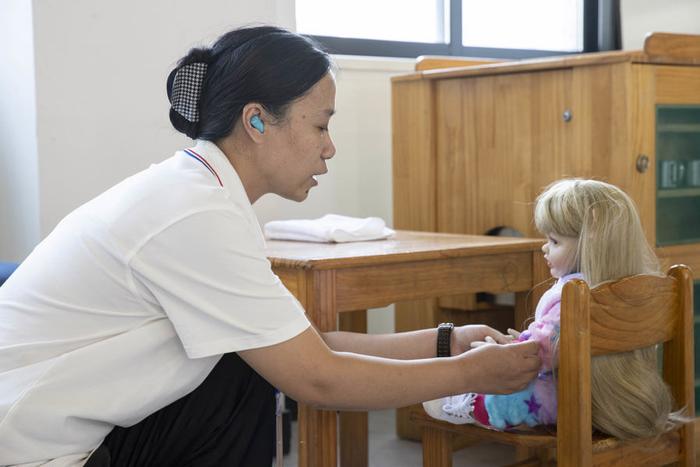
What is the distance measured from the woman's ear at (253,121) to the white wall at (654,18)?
312cm

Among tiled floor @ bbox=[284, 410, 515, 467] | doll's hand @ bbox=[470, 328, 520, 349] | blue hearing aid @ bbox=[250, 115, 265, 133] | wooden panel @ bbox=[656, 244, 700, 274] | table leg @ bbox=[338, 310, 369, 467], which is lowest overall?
tiled floor @ bbox=[284, 410, 515, 467]

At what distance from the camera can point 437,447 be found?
2072mm

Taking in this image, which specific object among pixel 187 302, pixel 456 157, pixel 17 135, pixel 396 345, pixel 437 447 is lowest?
pixel 437 447

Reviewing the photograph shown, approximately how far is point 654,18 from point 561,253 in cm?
284

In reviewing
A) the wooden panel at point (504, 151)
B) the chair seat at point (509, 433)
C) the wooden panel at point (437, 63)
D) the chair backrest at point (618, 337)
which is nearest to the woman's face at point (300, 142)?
the chair backrest at point (618, 337)

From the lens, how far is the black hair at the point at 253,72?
159cm

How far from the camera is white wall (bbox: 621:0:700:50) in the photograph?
4414 millimetres

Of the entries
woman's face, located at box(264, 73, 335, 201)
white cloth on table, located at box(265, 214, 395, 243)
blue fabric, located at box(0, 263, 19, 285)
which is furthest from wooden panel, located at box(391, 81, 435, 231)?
woman's face, located at box(264, 73, 335, 201)

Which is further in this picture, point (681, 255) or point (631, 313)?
point (681, 255)

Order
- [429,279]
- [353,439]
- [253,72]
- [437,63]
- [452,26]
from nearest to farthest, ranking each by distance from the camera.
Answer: [253,72] → [429,279] → [353,439] → [437,63] → [452,26]

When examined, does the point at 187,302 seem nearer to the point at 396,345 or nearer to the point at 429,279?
the point at 396,345

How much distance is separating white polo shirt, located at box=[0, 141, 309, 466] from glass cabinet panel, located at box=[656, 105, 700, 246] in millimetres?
1494

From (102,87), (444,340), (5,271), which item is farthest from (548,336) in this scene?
(102,87)

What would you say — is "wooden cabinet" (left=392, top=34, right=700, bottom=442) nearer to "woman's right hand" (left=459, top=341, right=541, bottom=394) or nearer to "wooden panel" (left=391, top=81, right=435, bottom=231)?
"wooden panel" (left=391, top=81, right=435, bottom=231)
